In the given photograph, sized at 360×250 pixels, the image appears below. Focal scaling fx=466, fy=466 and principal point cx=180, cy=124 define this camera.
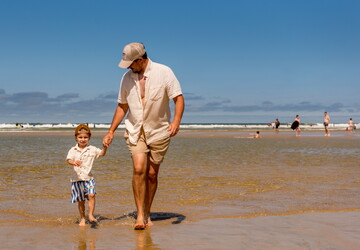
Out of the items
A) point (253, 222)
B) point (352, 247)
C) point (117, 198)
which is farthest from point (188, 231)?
point (117, 198)

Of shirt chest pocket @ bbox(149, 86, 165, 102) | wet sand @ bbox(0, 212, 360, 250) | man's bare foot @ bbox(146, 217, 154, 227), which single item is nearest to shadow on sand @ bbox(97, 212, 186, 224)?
wet sand @ bbox(0, 212, 360, 250)

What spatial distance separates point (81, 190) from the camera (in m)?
5.73

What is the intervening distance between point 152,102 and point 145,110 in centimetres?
13

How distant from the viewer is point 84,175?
5.76 m

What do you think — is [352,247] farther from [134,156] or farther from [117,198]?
[117,198]

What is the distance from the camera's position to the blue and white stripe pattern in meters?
5.70

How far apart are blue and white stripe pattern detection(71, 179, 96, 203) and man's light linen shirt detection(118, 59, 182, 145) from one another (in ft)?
2.69

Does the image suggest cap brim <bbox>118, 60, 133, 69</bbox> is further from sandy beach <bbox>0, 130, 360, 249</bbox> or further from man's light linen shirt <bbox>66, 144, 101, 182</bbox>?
sandy beach <bbox>0, 130, 360, 249</bbox>

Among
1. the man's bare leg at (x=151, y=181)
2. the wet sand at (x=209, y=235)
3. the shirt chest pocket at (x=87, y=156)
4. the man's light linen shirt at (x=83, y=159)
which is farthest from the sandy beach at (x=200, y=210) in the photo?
the shirt chest pocket at (x=87, y=156)

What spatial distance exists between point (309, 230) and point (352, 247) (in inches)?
28.7

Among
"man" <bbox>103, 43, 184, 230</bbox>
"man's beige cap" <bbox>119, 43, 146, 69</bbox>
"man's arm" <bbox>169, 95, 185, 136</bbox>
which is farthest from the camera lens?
"man's arm" <bbox>169, 95, 185, 136</bbox>

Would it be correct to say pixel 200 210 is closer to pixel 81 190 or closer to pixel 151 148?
pixel 151 148

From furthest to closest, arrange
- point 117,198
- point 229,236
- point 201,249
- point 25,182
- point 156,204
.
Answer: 1. point 25,182
2. point 117,198
3. point 156,204
4. point 229,236
5. point 201,249

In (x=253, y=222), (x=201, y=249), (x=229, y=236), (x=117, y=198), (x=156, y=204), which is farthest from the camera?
(x=117, y=198)
